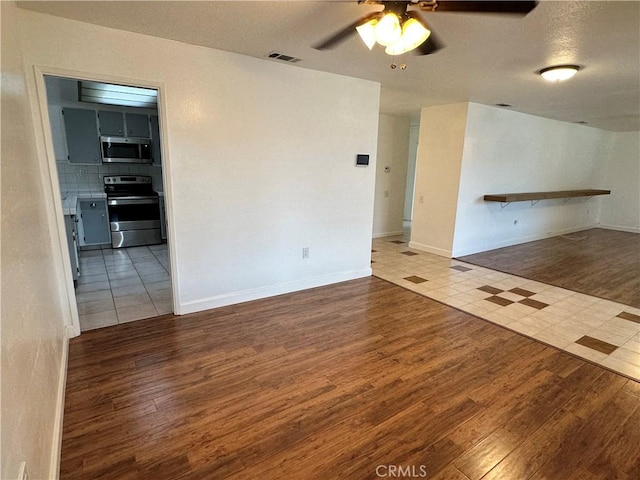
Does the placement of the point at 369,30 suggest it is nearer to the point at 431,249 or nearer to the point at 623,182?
the point at 431,249

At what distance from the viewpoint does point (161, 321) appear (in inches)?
123

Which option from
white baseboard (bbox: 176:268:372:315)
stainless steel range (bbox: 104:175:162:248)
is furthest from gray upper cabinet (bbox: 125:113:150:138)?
white baseboard (bbox: 176:268:372:315)

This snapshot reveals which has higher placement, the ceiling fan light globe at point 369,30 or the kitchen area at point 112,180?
the ceiling fan light globe at point 369,30

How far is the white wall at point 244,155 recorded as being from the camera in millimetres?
2633

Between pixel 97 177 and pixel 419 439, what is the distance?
20.3ft

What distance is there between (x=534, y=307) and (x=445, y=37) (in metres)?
2.90

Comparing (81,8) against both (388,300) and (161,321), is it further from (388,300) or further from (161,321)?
(388,300)

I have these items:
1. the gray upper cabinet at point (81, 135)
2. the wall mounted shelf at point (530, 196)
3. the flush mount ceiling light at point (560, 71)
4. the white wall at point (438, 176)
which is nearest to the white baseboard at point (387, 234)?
the white wall at point (438, 176)

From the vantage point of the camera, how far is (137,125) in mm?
5586

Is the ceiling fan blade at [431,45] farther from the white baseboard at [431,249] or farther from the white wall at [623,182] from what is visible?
the white wall at [623,182]

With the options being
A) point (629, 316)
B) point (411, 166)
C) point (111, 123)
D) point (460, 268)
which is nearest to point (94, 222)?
point (111, 123)

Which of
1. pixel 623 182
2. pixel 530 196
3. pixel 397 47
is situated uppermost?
pixel 397 47

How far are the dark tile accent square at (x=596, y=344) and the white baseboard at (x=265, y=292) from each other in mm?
2331

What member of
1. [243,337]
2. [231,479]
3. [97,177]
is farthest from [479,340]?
[97,177]
